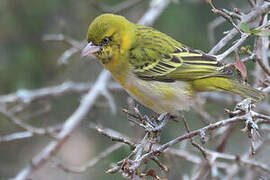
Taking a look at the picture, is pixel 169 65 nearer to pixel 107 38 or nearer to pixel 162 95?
pixel 162 95

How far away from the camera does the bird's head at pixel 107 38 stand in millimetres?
4395

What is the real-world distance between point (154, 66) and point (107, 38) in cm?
57

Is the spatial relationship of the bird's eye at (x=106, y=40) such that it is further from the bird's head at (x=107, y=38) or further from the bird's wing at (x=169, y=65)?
the bird's wing at (x=169, y=65)

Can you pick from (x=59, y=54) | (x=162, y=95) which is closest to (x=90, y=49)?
(x=162, y=95)

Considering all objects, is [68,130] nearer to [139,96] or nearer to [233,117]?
[139,96]

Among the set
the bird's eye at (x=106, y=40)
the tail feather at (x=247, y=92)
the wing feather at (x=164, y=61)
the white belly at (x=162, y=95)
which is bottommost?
the tail feather at (x=247, y=92)

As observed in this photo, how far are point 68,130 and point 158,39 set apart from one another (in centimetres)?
152

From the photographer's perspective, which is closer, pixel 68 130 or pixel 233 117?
pixel 233 117

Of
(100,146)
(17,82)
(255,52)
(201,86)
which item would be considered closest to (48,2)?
(17,82)

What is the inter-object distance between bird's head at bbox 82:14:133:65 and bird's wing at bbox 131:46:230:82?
0.18 meters

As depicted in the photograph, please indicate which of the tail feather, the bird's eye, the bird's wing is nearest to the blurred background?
the bird's wing

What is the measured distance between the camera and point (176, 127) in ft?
21.7

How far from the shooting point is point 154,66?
15.2 ft

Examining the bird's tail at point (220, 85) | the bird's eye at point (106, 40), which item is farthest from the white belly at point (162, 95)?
the bird's eye at point (106, 40)
